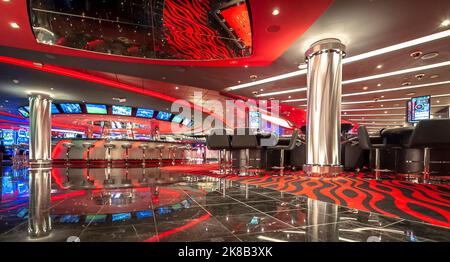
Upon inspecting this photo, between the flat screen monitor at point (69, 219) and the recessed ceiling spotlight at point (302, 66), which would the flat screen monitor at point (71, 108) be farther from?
the flat screen monitor at point (69, 219)

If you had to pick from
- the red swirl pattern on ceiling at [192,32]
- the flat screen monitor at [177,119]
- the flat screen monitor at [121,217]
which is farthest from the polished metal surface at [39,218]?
the flat screen monitor at [177,119]

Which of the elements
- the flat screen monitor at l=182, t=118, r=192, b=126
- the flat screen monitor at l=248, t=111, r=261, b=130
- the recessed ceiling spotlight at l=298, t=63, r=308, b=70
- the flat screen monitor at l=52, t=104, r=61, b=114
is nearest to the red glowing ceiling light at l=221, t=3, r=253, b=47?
the recessed ceiling spotlight at l=298, t=63, r=308, b=70

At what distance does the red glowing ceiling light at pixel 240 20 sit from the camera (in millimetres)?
4183

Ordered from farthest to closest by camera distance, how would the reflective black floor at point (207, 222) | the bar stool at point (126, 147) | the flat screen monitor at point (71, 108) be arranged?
the flat screen monitor at point (71, 108) → the bar stool at point (126, 147) → the reflective black floor at point (207, 222)

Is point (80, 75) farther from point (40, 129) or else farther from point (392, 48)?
point (392, 48)

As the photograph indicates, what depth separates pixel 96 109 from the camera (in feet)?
40.7

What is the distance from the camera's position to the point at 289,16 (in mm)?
4191

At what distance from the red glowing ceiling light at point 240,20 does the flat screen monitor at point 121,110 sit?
10006 mm

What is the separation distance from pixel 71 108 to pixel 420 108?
1522 centimetres

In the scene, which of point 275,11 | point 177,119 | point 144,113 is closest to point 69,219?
point 275,11

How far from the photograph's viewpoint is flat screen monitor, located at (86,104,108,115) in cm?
1224

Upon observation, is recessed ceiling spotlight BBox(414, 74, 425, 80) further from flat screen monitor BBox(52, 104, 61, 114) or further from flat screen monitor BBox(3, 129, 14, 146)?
flat screen monitor BBox(3, 129, 14, 146)
